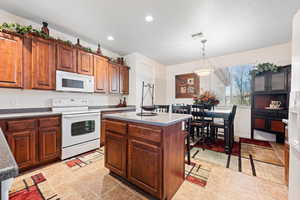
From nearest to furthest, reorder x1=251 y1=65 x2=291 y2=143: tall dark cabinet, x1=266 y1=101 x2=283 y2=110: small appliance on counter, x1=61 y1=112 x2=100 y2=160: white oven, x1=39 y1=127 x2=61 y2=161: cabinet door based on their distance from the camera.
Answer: x1=39 y1=127 x2=61 y2=161: cabinet door, x1=61 y1=112 x2=100 y2=160: white oven, x1=251 y1=65 x2=291 y2=143: tall dark cabinet, x1=266 y1=101 x2=283 y2=110: small appliance on counter

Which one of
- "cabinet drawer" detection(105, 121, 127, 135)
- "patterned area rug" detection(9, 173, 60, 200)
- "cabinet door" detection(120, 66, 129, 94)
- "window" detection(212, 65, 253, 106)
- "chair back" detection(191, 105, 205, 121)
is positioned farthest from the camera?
"window" detection(212, 65, 253, 106)

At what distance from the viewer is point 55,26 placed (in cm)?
277

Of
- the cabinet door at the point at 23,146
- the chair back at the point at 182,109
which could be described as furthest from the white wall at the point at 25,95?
the chair back at the point at 182,109

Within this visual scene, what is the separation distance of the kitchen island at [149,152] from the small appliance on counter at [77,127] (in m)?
1.12

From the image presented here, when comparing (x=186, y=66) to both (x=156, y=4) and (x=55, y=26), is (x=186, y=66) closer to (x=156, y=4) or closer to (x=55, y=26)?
(x=156, y=4)

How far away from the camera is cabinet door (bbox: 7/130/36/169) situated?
1984 mm

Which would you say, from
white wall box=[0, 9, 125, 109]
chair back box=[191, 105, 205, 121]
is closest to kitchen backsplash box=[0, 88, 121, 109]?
white wall box=[0, 9, 125, 109]

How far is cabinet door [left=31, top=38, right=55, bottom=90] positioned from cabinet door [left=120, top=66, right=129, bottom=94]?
71.5 inches

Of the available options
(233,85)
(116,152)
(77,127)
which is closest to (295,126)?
(116,152)

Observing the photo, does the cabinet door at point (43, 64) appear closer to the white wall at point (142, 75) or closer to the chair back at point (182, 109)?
the white wall at point (142, 75)

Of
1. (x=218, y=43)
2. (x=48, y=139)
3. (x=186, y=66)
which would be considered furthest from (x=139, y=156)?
(x=186, y=66)

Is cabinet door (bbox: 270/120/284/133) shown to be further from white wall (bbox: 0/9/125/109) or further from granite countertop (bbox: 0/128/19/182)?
white wall (bbox: 0/9/125/109)

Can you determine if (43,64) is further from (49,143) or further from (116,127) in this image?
(116,127)

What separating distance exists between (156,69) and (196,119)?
2.68m
